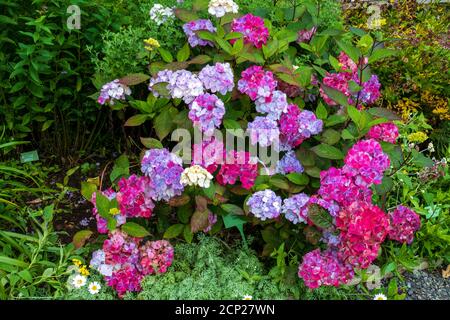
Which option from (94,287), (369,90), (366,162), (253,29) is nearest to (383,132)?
(369,90)

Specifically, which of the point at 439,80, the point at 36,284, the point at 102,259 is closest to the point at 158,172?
the point at 102,259

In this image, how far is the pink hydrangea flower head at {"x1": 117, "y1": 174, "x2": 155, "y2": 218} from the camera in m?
2.55

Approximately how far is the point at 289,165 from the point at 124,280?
0.86 metres

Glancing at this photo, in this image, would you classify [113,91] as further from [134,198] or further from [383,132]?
[383,132]

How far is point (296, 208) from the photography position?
2492 millimetres

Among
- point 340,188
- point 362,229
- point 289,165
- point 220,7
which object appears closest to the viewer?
point 362,229

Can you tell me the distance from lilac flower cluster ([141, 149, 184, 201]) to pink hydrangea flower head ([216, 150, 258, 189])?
0.20 metres

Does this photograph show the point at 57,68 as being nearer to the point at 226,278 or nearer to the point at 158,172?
the point at 158,172

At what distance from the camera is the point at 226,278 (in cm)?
260

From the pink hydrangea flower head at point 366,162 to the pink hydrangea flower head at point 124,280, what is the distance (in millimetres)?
981

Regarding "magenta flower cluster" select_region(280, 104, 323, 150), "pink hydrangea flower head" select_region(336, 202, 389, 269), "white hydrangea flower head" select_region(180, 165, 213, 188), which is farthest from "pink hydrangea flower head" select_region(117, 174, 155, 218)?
"pink hydrangea flower head" select_region(336, 202, 389, 269)

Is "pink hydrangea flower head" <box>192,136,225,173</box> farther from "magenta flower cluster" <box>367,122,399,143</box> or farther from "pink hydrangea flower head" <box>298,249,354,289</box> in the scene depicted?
"magenta flower cluster" <box>367,122,399,143</box>

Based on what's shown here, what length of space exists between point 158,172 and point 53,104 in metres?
1.11

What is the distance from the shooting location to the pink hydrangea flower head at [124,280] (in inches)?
101
